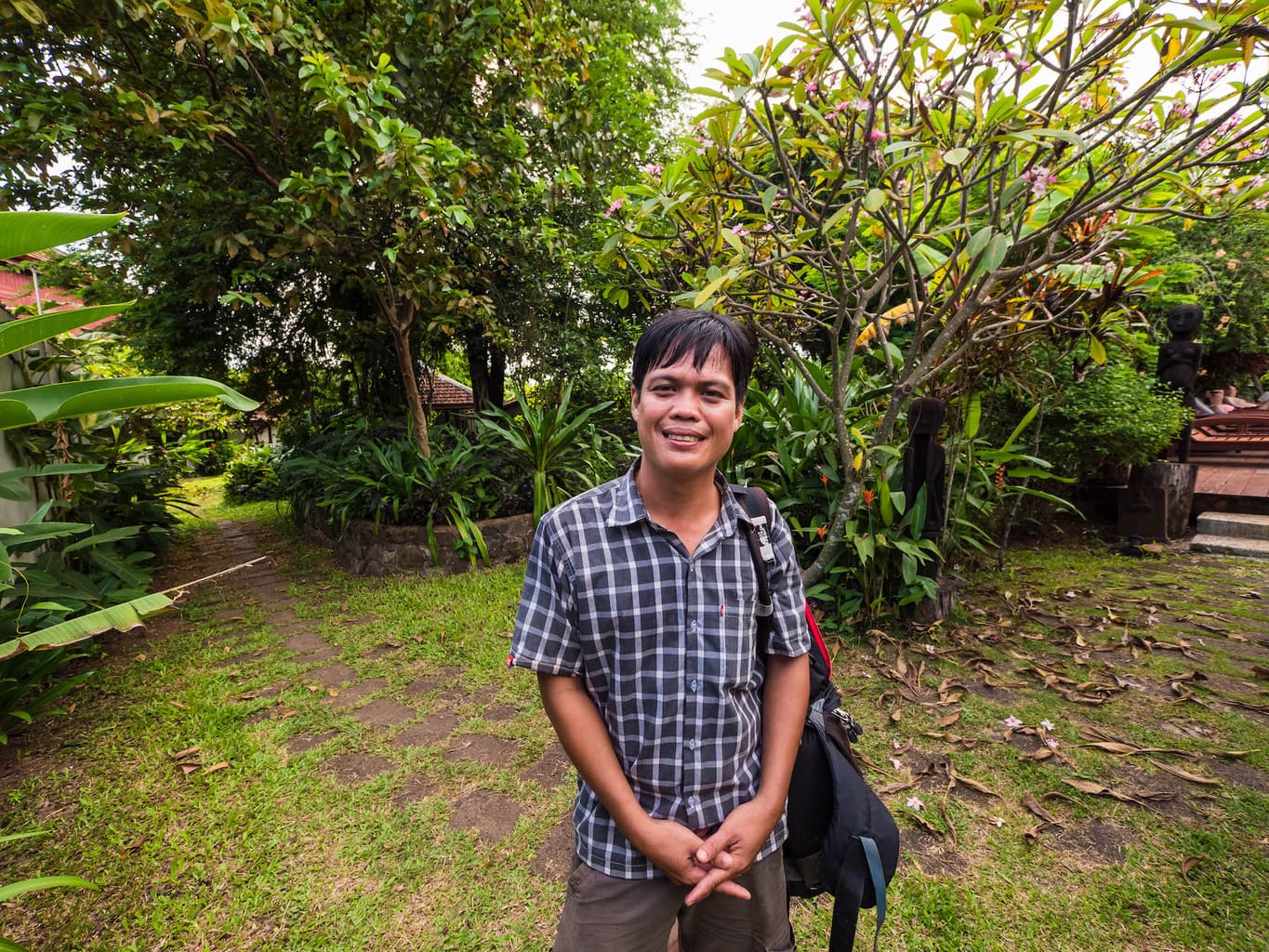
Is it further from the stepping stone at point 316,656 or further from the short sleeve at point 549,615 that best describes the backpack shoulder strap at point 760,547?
the stepping stone at point 316,656

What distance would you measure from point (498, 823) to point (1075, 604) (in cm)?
363

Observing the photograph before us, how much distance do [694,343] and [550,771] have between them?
1911mm

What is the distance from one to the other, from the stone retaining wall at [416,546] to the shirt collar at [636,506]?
3785 mm

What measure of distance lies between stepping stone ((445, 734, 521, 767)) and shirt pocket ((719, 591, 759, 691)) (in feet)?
5.35

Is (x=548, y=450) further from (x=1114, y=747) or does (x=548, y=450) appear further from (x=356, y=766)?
(x=1114, y=747)

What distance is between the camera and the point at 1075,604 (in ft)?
11.6

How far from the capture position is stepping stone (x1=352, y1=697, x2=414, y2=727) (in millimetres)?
2643

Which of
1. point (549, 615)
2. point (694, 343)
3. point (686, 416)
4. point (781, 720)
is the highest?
point (694, 343)

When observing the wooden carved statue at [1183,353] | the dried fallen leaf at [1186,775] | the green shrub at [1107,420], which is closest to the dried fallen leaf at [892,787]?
the dried fallen leaf at [1186,775]

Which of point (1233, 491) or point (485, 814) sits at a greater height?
point (1233, 491)

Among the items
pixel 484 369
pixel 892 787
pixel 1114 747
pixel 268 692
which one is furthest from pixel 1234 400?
pixel 268 692

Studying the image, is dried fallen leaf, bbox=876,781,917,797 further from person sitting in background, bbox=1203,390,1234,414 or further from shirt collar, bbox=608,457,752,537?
person sitting in background, bbox=1203,390,1234,414

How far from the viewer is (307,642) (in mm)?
3529

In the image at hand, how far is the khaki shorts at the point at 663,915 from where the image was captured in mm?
1043
